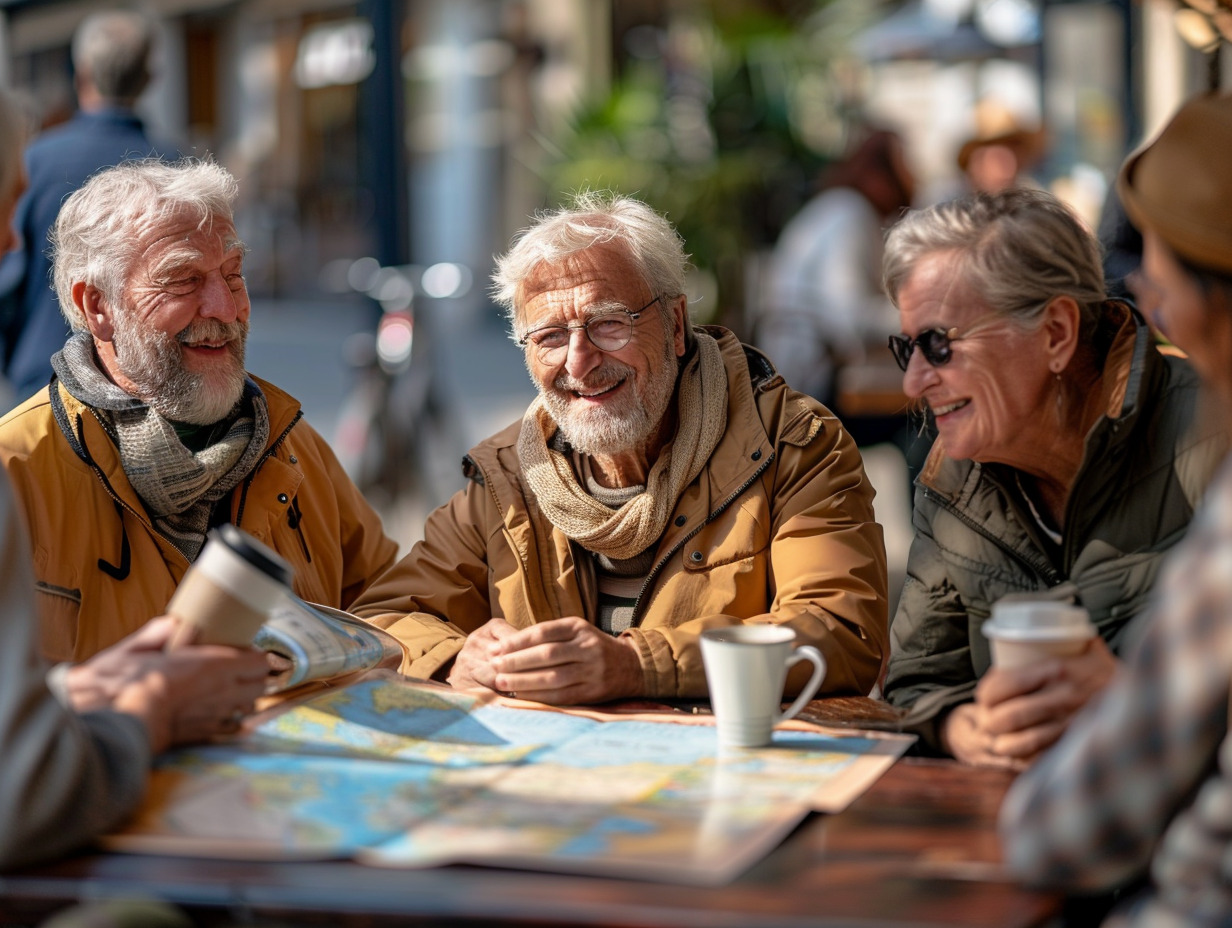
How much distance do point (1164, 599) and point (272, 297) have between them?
871 inches

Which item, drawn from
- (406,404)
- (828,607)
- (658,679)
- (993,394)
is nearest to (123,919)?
(658,679)

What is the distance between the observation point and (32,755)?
1717 millimetres

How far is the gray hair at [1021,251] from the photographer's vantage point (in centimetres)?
263

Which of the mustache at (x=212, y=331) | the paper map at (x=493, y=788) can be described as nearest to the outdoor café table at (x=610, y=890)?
the paper map at (x=493, y=788)

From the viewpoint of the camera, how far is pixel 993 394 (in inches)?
103

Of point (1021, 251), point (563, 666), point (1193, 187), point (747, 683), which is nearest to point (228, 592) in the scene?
point (563, 666)

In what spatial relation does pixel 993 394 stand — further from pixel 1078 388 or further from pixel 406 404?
pixel 406 404

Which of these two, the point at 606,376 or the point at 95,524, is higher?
the point at 606,376

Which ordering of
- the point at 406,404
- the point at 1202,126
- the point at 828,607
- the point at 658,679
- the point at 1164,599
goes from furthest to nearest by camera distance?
the point at 406,404
the point at 828,607
the point at 658,679
the point at 1202,126
the point at 1164,599

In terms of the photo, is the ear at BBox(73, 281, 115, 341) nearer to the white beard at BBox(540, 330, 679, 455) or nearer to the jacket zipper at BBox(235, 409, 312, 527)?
the jacket zipper at BBox(235, 409, 312, 527)

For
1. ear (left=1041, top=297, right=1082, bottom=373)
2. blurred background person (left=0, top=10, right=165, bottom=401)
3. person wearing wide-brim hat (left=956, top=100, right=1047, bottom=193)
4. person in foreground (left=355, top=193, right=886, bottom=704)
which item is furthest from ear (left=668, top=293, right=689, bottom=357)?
person wearing wide-brim hat (left=956, top=100, right=1047, bottom=193)

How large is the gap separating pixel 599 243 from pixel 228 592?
4.04 feet

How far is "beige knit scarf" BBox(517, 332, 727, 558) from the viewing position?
293 cm

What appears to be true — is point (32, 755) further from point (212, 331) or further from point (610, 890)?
point (212, 331)
